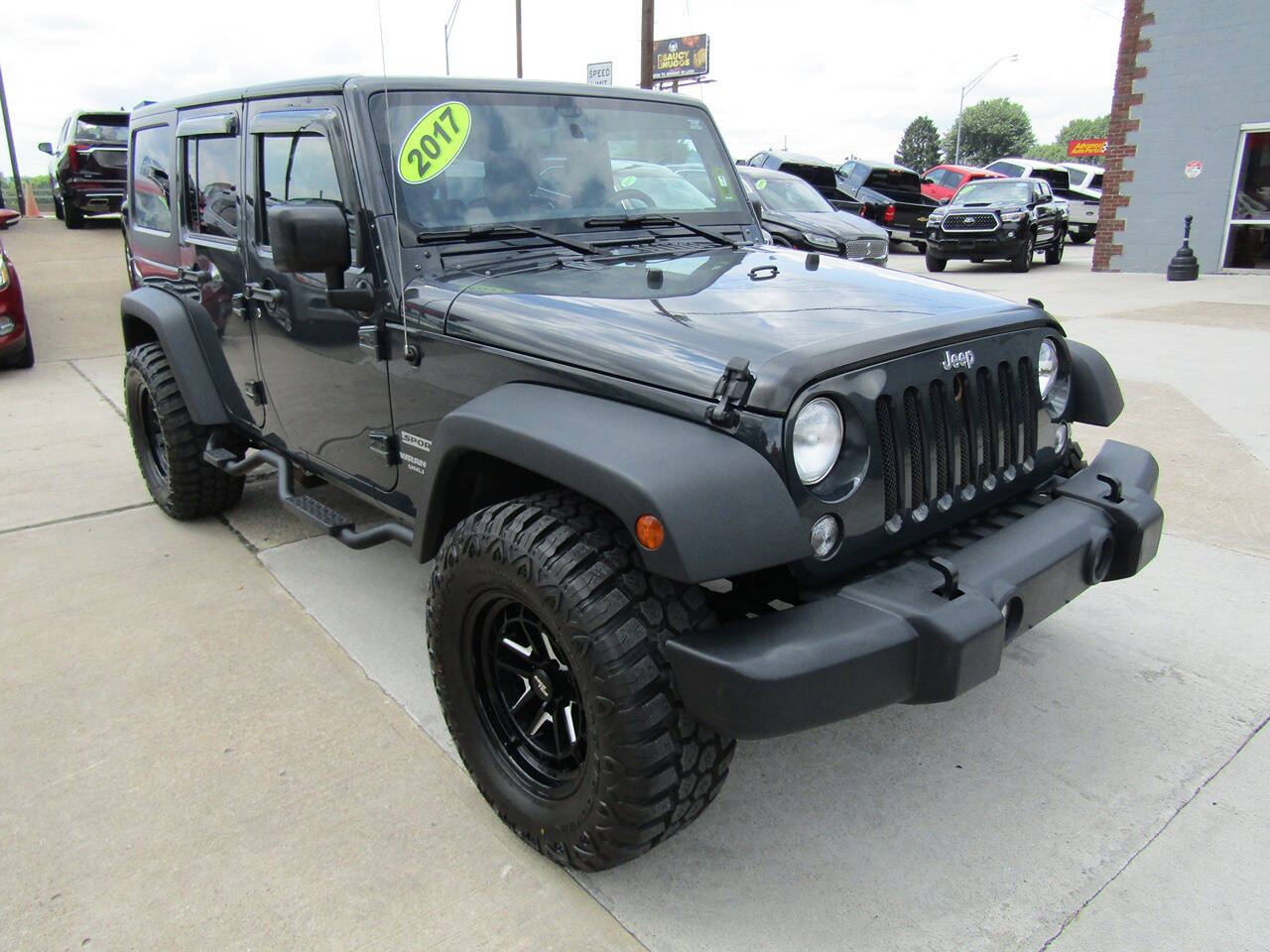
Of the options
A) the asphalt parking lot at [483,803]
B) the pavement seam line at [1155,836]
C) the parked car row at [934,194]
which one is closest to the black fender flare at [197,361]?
the asphalt parking lot at [483,803]

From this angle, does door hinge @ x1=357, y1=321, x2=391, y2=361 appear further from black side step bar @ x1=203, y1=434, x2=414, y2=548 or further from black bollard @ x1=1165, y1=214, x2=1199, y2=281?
black bollard @ x1=1165, y1=214, x2=1199, y2=281

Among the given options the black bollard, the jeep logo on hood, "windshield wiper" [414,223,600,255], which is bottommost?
the black bollard

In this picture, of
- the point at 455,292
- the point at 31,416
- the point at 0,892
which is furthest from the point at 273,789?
the point at 31,416

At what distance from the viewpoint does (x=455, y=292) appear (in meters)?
2.59

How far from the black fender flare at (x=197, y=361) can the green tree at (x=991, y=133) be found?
9038 cm

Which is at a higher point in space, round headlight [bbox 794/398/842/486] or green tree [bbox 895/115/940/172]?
green tree [bbox 895/115/940/172]

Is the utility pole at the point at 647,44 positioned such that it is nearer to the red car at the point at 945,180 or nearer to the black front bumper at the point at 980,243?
the black front bumper at the point at 980,243

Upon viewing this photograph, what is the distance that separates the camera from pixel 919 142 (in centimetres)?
8456

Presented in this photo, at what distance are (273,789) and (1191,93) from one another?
52.9 ft

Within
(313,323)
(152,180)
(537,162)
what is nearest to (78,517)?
(152,180)

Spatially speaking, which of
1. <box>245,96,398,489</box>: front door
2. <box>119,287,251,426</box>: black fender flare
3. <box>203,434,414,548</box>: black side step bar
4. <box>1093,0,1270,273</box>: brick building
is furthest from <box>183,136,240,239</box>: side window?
<box>1093,0,1270,273</box>: brick building

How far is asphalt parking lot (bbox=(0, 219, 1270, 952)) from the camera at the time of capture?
2.08 m

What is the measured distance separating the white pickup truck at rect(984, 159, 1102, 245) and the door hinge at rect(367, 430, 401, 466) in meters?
22.5

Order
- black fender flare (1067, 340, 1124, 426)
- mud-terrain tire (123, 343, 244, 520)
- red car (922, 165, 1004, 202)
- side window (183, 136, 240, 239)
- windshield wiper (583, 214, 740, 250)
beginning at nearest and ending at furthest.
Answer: black fender flare (1067, 340, 1124, 426)
windshield wiper (583, 214, 740, 250)
side window (183, 136, 240, 239)
mud-terrain tire (123, 343, 244, 520)
red car (922, 165, 1004, 202)
